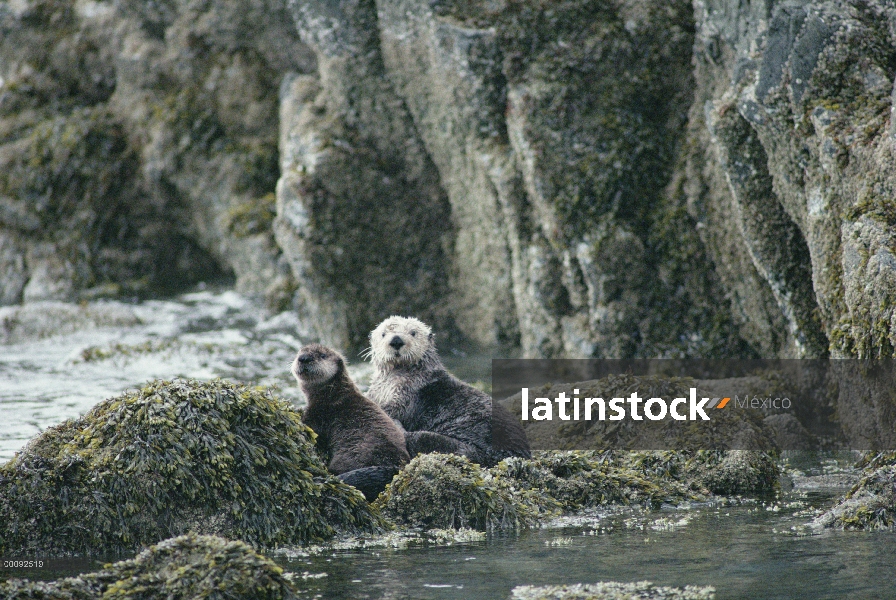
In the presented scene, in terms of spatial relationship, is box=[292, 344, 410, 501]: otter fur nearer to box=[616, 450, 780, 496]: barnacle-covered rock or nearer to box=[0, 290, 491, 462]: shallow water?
box=[616, 450, 780, 496]: barnacle-covered rock

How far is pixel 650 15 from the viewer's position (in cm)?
1278

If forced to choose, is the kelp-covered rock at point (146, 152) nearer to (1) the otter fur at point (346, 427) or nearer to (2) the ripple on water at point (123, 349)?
(2) the ripple on water at point (123, 349)

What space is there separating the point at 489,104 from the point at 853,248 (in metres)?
6.76

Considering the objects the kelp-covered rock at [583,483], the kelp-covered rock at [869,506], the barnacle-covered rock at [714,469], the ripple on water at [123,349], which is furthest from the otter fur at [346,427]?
the ripple on water at [123,349]

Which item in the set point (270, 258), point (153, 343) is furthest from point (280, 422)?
point (270, 258)

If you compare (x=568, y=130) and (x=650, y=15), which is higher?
(x=650, y=15)

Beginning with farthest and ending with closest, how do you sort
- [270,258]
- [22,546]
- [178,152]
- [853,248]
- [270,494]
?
1. [178,152]
2. [270,258]
3. [853,248]
4. [270,494]
5. [22,546]

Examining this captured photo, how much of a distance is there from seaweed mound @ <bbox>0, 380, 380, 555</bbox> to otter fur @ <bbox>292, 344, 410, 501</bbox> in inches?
14.4

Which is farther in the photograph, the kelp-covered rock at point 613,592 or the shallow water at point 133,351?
the shallow water at point 133,351

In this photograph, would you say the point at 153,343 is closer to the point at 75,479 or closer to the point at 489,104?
the point at 489,104

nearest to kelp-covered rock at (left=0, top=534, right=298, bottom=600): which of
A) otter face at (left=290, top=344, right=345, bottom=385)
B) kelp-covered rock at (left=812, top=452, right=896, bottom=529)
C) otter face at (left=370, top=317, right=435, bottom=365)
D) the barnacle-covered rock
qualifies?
otter face at (left=290, top=344, right=345, bottom=385)

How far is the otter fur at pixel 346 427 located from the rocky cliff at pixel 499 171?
146 inches

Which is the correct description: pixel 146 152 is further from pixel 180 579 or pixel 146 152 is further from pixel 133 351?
pixel 180 579

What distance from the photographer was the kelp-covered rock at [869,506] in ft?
19.3
